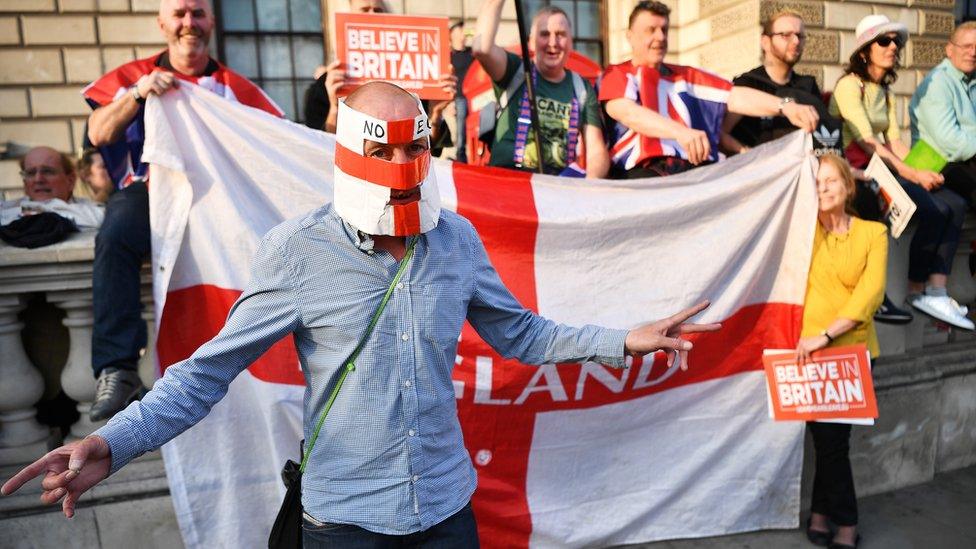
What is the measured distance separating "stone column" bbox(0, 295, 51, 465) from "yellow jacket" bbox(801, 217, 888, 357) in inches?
139

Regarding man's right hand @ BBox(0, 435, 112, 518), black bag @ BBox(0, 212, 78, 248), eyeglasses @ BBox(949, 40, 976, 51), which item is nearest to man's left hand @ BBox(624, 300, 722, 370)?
man's right hand @ BBox(0, 435, 112, 518)

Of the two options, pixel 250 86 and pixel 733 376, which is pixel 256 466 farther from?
pixel 733 376

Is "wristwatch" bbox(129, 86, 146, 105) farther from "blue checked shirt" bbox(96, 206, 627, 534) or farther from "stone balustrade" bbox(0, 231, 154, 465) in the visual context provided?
"blue checked shirt" bbox(96, 206, 627, 534)

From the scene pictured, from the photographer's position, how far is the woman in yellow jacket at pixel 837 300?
11.2 ft

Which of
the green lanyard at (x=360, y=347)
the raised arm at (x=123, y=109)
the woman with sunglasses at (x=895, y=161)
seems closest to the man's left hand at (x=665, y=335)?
the green lanyard at (x=360, y=347)

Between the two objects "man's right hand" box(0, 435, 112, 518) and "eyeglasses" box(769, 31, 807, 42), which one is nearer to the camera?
"man's right hand" box(0, 435, 112, 518)

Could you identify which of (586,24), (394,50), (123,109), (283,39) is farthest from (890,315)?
(283,39)

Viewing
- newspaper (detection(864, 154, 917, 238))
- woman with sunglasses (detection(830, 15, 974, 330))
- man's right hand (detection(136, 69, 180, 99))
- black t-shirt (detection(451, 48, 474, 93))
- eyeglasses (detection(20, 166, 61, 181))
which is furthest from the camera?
black t-shirt (detection(451, 48, 474, 93))

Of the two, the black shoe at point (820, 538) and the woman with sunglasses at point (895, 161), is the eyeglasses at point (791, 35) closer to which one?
the woman with sunglasses at point (895, 161)

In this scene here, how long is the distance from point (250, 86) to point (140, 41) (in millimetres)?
6750

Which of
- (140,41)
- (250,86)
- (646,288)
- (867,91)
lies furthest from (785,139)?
(140,41)

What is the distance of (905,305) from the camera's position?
168 inches

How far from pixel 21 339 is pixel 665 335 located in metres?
2.81

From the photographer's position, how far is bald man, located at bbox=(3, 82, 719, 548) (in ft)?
5.71
